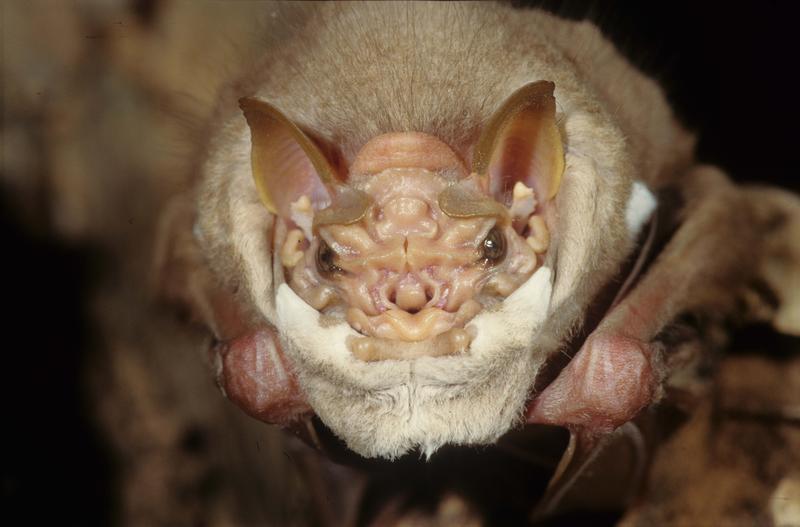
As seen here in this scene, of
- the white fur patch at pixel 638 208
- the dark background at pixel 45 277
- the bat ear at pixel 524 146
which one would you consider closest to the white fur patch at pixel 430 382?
the bat ear at pixel 524 146

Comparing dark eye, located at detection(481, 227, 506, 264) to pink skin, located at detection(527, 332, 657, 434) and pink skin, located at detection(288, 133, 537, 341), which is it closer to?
pink skin, located at detection(288, 133, 537, 341)

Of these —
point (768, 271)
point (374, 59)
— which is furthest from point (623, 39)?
point (374, 59)

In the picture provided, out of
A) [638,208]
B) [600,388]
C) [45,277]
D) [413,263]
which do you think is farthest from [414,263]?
[45,277]

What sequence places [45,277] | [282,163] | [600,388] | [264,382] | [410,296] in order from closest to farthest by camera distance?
1. [410,296]
2. [282,163]
3. [600,388]
4. [264,382]
5. [45,277]

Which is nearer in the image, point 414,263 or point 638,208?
point 414,263

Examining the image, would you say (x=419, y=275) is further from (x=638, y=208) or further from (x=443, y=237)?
(x=638, y=208)

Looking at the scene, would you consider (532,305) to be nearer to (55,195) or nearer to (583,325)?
(583,325)
